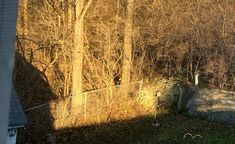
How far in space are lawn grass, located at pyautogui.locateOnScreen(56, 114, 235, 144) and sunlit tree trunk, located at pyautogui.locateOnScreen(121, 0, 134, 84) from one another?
2747 mm

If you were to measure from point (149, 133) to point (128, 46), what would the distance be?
17.3 ft

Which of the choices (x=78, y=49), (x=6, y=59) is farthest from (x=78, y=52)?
(x=6, y=59)

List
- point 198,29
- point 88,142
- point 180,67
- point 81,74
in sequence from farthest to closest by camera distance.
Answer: point 180,67 → point 198,29 → point 81,74 → point 88,142

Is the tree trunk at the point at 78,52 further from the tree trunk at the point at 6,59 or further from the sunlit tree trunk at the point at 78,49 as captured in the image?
the tree trunk at the point at 6,59

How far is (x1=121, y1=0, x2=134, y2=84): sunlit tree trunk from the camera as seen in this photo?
77.9ft

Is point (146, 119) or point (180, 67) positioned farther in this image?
point (180, 67)

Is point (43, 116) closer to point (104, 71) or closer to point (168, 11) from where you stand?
point (104, 71)

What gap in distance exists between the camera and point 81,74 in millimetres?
22359

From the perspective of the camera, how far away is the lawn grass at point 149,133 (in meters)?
18.9

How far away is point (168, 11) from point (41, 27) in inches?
233

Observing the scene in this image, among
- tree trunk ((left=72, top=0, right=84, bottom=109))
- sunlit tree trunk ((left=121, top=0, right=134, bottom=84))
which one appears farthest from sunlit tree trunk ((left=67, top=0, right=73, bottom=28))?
sunlit tree trunk ((left=121, top=0, right=134, bottom=84))

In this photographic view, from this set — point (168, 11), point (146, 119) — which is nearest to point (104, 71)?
point (146, 119)

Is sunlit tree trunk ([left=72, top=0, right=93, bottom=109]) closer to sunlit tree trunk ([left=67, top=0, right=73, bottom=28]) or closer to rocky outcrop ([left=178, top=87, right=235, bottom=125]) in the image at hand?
sunlit tree trunk ([left=67, top=0, right=73, bottom=28])

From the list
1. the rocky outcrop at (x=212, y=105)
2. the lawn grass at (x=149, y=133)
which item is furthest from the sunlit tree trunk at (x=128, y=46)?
the rocky outcrop at (x=212, y=105)
